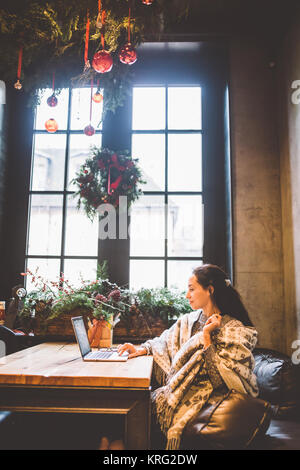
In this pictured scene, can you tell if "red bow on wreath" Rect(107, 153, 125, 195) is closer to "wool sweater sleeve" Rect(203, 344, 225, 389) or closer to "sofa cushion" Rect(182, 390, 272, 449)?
"wool sweater sleeve" Rect(203, 344, 225, 389)

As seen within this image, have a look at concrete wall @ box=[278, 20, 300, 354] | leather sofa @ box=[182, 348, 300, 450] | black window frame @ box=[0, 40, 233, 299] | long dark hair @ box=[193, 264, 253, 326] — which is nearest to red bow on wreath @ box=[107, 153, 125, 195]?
black window frame @ box=[0, 40, 233, 299]

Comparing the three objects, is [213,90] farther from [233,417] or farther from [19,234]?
[233,417]

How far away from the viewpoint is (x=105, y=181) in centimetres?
359

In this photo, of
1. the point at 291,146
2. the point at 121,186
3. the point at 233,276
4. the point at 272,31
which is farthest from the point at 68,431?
the point at 272,31

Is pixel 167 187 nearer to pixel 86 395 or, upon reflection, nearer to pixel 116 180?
pixel 116 180

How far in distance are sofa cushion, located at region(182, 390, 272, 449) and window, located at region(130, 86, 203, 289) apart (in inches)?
75.0

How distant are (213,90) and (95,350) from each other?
2970 millimetres

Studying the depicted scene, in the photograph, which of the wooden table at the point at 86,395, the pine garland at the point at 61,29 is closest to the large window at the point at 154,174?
the pine garland at the point at 61,29

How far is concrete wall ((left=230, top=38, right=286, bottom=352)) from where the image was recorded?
3301 millimetres

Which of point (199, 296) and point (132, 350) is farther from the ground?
point (199, 296)

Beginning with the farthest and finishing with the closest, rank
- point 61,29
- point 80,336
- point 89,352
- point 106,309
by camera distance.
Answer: point 106,309 → point 61,29 → point 89,352 → point 80,336

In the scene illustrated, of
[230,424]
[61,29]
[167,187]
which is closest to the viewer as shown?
[230,424]

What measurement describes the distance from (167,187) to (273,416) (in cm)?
234

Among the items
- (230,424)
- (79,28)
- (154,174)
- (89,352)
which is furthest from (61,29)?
(230,424)
